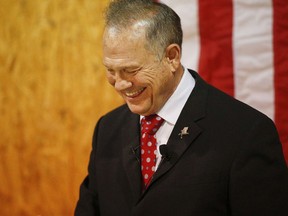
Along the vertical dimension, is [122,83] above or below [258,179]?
above

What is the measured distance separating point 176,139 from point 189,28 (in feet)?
2.31

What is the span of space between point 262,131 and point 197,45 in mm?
725

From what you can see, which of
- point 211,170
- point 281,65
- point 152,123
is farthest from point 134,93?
point 281,65

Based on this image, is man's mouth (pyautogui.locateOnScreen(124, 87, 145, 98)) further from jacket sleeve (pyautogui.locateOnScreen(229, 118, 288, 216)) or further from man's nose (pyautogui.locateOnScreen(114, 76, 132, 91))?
jacket sleeve (pyautogui.locateOnScreen(229, 118, 288, 216))

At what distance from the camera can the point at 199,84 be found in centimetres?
134

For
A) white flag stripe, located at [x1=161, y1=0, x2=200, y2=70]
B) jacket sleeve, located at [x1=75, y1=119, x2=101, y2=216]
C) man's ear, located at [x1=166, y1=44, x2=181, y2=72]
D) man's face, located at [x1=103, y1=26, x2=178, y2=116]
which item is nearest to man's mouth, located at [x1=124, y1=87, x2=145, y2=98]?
man's face, located at [x1=103, y1=26, x2=178, y2=116]

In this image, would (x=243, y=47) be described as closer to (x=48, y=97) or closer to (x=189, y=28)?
(x=189, y=28)

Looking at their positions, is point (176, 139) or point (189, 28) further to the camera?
point (189, 28)

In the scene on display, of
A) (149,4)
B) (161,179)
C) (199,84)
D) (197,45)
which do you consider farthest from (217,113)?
(197,45)

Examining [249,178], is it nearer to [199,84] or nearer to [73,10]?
[199,84]

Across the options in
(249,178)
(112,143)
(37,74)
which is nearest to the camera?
(249,178)

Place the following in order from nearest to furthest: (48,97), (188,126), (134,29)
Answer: (134,29)
(188,126)
(48,97)

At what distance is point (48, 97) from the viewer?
197 centimetres

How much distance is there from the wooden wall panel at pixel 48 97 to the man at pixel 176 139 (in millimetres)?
609
